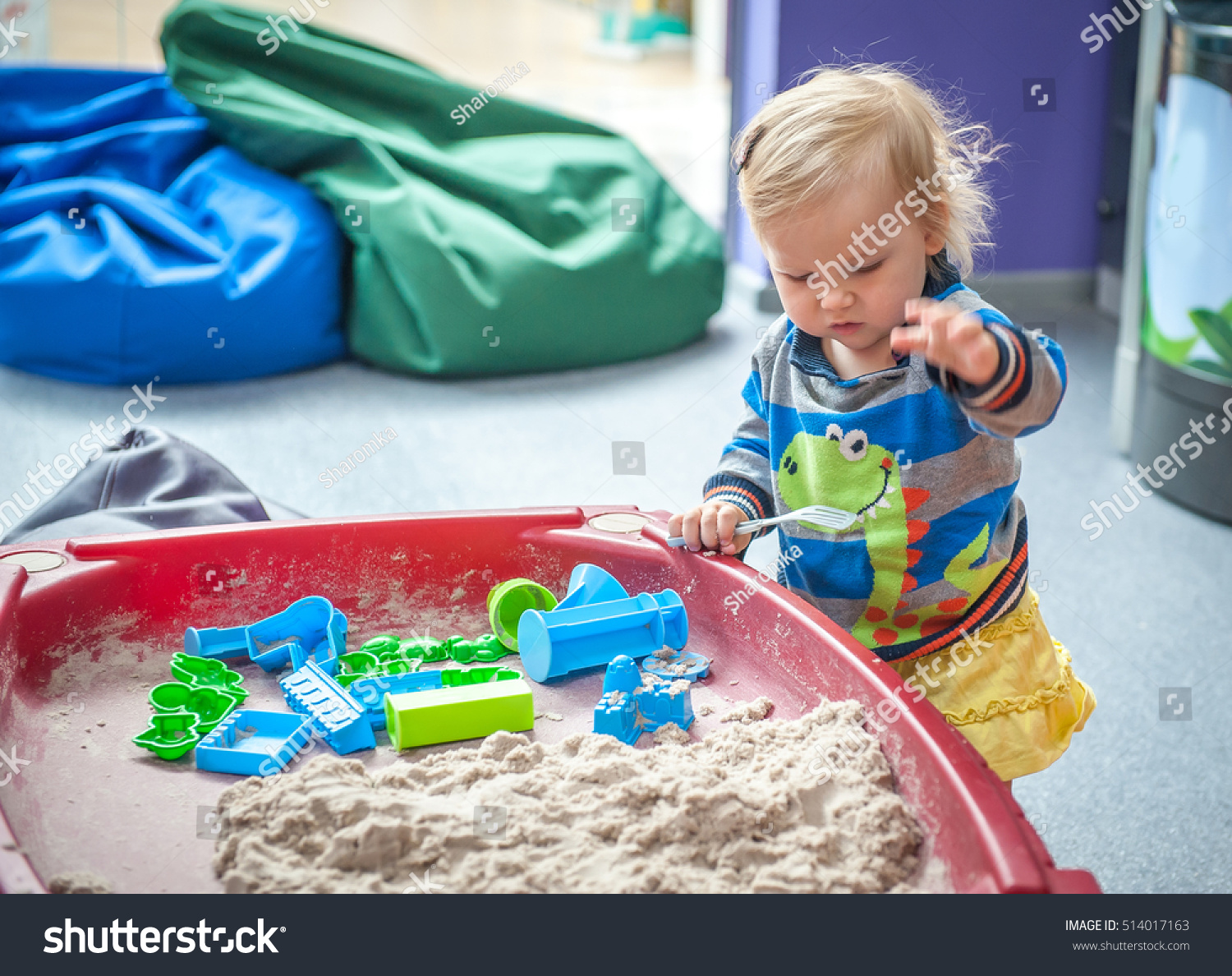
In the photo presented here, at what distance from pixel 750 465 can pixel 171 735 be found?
46 cm

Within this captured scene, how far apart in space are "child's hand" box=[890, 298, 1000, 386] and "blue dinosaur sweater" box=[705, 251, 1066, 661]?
11cm

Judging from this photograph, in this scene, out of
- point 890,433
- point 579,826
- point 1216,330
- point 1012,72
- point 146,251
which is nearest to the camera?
point 579,826

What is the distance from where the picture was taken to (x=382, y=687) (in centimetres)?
76

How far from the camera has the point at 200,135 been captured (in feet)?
7.64

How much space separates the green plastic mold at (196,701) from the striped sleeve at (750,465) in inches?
15.2

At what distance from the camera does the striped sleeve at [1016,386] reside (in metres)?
0.66

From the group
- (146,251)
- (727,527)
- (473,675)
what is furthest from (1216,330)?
(146,251)

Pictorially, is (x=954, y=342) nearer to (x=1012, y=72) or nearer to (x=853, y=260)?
Answer: (x=853, y=260)

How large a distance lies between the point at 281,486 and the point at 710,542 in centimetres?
105

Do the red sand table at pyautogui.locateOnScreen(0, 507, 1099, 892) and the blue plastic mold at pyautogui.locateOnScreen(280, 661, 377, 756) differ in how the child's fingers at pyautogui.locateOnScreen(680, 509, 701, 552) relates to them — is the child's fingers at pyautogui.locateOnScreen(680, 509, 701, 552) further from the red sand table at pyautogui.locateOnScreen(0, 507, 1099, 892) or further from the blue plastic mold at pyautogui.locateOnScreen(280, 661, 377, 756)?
the blue plastic mold at pyautogui.locateOnScreen(280, 661, 377, 756)

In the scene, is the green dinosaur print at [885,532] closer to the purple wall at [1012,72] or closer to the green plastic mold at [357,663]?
the green plastic mold at [357,663]

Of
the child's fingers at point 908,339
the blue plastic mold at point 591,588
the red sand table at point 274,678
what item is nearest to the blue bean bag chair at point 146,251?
the red sand table at point 274,678

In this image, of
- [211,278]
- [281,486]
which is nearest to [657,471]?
[281,486]

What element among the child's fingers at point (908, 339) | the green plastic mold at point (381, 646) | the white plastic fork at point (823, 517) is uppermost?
the child's fingers at point (908, 339)
